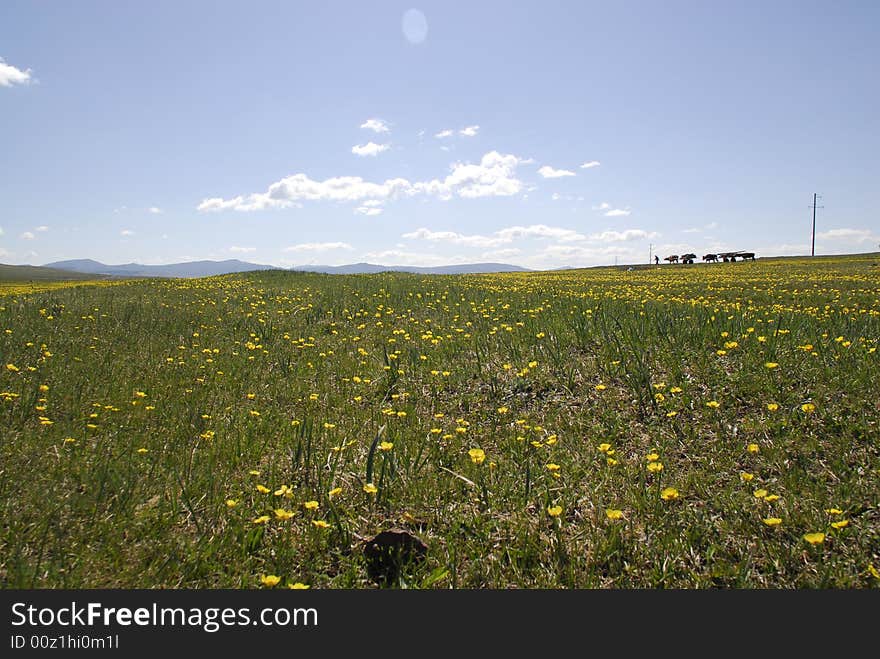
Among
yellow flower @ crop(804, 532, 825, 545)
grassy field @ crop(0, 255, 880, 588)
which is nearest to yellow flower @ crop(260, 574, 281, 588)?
grassy field @ crop(0, 255, 880, 588)

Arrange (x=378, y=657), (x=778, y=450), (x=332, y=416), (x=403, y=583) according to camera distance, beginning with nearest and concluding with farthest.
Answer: (x=378, y=657) → (x=403, y=583) → (x=778, y=450) → (x=332, y=416)

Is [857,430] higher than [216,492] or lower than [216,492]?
higher

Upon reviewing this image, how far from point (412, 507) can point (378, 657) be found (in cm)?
121

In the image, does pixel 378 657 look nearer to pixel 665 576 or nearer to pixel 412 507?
pixel 412 507

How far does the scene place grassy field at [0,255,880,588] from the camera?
8.93 ft

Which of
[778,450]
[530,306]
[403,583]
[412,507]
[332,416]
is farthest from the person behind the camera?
[530,306]

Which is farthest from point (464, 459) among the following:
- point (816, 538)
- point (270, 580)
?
point (816, 538)

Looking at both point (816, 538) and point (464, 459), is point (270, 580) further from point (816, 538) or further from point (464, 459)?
point (816, 538)

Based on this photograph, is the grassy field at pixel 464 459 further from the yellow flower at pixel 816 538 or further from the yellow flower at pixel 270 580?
the yellow flower at pixel 270 580

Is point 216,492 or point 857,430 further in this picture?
point 857,430

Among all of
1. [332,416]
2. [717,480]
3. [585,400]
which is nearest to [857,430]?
[717,480]

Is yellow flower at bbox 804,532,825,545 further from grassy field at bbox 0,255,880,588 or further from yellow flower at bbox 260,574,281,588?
yellow flower at bbox 260,574,281,588

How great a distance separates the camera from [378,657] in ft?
6.93

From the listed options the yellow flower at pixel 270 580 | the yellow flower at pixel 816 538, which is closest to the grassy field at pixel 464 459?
the yellow flower at pixel 816 538
